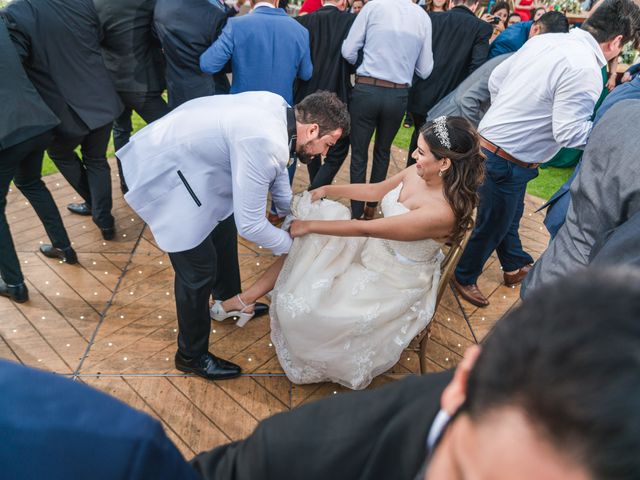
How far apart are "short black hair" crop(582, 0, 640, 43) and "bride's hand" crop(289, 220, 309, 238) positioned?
76.3 inches

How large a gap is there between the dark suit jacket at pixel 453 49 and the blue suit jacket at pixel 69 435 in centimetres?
417

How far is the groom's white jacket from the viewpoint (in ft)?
5.69

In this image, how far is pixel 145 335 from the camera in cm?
257

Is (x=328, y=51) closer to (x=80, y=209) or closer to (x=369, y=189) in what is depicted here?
(x=369, y=189)

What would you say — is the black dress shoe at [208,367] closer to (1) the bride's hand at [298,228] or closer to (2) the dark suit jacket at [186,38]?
(1) the bride's hand at [298,228]

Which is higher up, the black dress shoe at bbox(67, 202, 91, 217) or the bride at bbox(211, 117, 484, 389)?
the bride at bbox(211, 117, 484, 389)

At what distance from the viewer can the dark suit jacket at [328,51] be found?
12.2ft

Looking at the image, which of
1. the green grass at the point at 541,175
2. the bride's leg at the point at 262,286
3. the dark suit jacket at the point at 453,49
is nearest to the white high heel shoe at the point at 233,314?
the bride's leg at the point at 262,286

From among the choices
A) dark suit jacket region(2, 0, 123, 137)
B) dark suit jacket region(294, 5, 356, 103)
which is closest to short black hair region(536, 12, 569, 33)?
dark suit jacket region(294, 5, 356, 103)

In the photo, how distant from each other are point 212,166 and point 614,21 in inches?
88.7

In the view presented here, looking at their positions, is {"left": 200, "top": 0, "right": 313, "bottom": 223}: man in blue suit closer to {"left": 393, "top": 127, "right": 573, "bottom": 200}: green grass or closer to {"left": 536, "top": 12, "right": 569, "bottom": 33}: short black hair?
{"left": 536, "top": 12, "right": 569, "bottom": 33}: short black hair

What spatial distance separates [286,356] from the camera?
2348mm

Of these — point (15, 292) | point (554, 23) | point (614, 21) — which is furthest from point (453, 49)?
point (15, 292)

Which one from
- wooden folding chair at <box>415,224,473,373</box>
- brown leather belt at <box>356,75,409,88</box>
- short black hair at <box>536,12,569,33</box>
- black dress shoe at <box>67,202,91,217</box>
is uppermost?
short black hair at <box>536,12,569,33</box>
